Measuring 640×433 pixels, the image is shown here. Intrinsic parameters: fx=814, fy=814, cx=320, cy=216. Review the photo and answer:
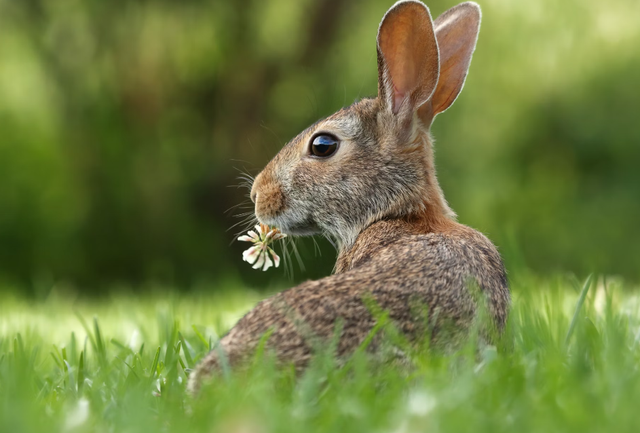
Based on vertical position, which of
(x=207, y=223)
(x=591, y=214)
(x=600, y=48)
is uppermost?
(x=600, y=48)

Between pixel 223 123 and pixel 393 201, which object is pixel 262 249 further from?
pixel 223 123

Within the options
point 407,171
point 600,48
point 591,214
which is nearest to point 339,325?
point 407,171

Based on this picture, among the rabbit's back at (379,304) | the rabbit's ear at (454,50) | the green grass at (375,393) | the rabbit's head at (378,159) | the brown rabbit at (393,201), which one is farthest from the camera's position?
the rabbit's ear at (454,50)

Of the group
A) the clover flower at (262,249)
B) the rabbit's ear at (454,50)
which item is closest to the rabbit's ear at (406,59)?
the rabbit's ear at (454,50)

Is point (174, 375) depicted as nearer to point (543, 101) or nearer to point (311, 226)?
point (311, 226)

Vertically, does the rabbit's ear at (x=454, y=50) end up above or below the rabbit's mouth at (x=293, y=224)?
above

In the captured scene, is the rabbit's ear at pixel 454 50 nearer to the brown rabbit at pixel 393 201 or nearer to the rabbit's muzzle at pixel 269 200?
the brown rabbit at pixel 393 201

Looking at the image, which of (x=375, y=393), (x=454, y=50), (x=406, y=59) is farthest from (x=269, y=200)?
(x=375, y=393)

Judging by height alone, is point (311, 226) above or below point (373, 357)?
above
